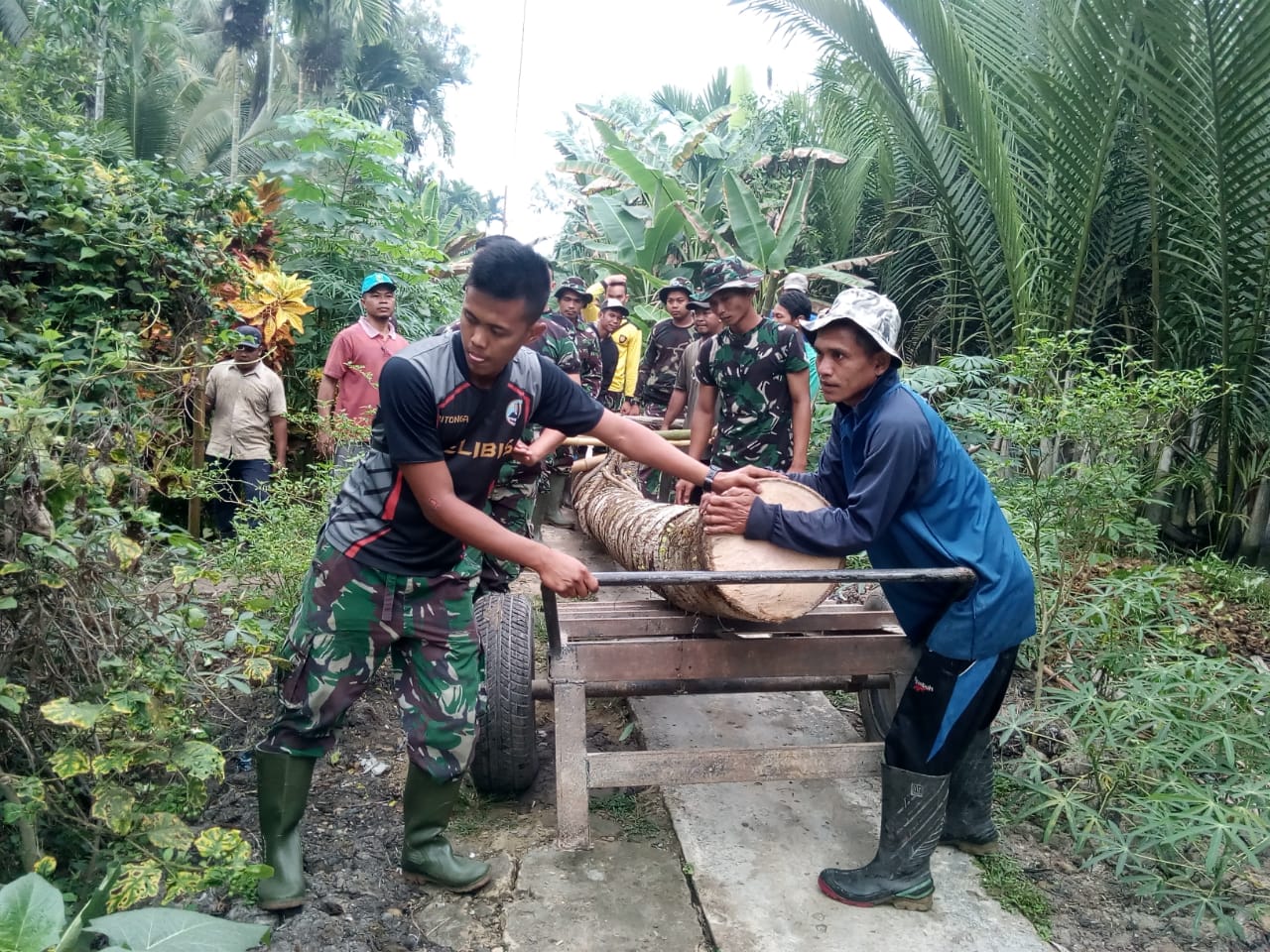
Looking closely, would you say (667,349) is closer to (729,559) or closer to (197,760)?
(729,559)

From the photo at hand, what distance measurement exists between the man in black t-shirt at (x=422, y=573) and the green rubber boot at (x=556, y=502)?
4123 millimetres

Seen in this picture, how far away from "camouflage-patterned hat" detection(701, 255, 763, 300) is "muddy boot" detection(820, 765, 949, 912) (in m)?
2.96

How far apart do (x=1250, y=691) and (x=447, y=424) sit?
3001 millimetres

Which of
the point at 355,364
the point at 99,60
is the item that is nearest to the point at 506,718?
the point at 355,364

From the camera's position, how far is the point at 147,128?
15.3 metres

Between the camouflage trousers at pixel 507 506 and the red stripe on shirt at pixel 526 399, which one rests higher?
the red stripe on shirt at pixel 526 399

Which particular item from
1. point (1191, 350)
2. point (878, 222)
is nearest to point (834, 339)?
point (1191, 350)

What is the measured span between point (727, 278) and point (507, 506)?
1.87m

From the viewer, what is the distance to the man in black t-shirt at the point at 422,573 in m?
2.42

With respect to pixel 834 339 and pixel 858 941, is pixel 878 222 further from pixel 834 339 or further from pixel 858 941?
pixel 858 941

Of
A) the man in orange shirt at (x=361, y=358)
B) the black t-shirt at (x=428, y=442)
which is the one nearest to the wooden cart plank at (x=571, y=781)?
the black t-shirt at (x=428, y=442)

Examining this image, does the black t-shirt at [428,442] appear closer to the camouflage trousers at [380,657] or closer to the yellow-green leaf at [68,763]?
the camouflage trousers at [380,657]

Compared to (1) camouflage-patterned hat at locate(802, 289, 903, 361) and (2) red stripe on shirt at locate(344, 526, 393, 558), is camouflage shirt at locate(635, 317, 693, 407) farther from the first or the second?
(2) red stripe on shirt at locate(344, 526, 393, 558)

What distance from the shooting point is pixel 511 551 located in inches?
96.6
